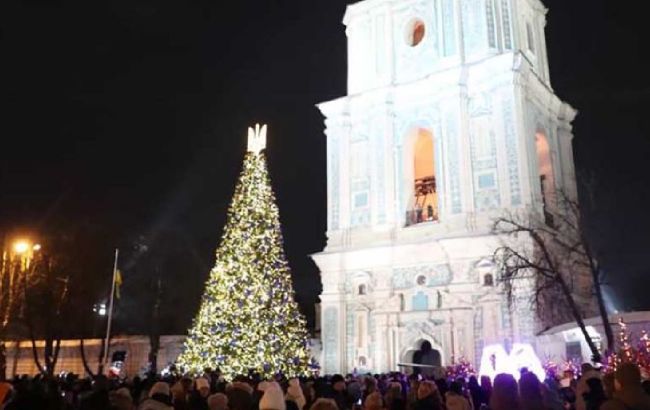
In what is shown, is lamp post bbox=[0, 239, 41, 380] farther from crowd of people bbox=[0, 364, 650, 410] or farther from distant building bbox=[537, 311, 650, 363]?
distant building bbox=[537, 311, 650, 363]

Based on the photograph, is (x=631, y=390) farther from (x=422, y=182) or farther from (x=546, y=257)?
(x=422, y=182)

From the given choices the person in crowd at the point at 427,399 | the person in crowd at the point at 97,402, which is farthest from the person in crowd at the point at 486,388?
the person in crowd at the point at 97,402

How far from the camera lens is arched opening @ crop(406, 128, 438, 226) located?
101 ft

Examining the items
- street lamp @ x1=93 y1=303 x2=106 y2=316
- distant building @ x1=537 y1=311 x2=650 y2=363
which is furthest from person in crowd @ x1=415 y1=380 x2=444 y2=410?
street lamp @ x1=93 y1=303 x2=106 y2=316

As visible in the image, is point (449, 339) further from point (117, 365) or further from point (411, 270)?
point (117, 365)

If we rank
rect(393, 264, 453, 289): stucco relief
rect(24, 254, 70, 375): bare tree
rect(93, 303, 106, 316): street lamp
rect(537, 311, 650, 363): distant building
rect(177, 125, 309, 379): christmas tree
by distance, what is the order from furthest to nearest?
rect(93, 303, 106, 316): street lamp
rect(24, 254, 70, 375): bare tree
rect(393, 264, 453, 289): stucco relief
rect(177, 125, 309, 379): christmas tree
rect(537, 311, 650, 363): distant building

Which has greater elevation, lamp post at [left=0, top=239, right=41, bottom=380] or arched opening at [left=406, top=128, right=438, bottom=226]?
arched opening at [left=406, top=128, right=438, bottom=226]

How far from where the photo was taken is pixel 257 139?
89.9ft

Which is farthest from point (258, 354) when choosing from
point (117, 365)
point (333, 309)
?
point (117, 365)

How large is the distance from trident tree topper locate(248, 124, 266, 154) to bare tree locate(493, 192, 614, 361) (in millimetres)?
10765

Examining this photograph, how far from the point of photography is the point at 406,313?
28.0 metres

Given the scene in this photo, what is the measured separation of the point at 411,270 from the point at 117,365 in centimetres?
1698

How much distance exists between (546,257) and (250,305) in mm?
11530

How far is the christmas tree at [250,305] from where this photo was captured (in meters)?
23.2
